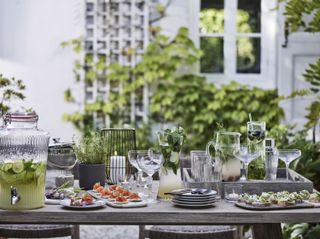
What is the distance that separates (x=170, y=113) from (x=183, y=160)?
2.57m

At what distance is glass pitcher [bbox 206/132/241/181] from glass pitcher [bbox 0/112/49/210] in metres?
0.69

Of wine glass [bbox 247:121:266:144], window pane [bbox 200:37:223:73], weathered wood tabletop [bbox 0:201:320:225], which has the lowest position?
weathered wood tabletop [bbox 0:201:320:225]

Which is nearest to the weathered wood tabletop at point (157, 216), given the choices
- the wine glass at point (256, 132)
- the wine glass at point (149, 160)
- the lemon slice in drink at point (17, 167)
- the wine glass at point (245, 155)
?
the lemon slice in drink at point (17, 167)

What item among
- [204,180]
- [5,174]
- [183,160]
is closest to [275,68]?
[183,160]

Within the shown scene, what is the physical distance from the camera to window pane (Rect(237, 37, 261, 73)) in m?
6.05

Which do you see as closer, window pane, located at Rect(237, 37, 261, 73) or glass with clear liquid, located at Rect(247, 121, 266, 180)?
glass with clear liquid, located at Rect(247, 121, 266, 180)

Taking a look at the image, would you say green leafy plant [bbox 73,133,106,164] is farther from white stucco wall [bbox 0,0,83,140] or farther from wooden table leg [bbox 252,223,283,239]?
white stucco wall [bbox 0,0,83,140]

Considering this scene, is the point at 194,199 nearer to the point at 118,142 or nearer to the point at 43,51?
the point at 118,142

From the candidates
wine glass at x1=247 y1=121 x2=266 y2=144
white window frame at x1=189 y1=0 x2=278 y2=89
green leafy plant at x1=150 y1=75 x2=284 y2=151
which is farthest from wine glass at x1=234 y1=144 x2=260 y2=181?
white window frame at x1=189 y1=0 x2=278 y2=89

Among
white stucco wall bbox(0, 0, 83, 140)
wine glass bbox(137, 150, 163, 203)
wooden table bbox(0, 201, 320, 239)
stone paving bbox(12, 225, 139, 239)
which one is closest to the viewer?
wooden table bbox(0, 201, 320, 239)

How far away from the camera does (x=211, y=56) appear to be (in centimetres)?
603

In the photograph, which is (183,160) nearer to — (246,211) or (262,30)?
(246,211)

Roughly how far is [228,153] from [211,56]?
3.49m

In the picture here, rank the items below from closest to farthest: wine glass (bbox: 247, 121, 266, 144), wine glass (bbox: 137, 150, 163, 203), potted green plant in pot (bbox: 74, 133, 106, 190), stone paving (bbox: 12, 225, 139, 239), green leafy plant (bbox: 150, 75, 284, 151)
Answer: wine glass (bbox: 137, 150, 163, 203), potted green plant in pot (bbox: 74, 133, 106, 190), wine glass (bbox: 247, 121, 266, 144), stone paving (bbox: 12, 225, 139, 239), green leafy plant (bbox: 150, 75, 284, 151)
